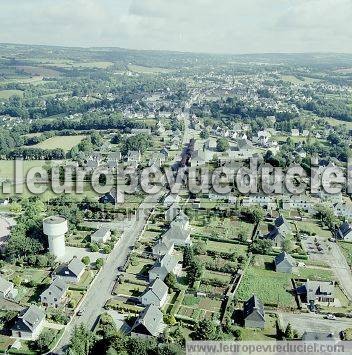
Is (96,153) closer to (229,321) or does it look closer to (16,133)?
(16,133)

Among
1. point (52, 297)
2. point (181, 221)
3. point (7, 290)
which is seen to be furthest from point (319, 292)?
point (7, 290)

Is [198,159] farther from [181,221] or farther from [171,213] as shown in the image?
[181,221]

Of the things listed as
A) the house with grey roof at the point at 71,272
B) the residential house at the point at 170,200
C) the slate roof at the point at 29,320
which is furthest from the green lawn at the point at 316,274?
the slate roof at the point at 29,320

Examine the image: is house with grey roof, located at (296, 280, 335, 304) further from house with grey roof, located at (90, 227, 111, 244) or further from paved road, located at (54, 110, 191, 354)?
house with grey roof, located at (90, 227, 111, 244)

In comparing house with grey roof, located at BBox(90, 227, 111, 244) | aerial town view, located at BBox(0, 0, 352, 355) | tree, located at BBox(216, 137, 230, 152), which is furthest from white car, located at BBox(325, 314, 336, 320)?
tree, located at BBox(216, 137, 230, 152)

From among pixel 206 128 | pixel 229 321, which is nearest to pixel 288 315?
pixel 229 321

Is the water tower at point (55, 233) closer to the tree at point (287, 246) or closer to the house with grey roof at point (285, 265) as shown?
the house with grey roof at point (285, 265)
